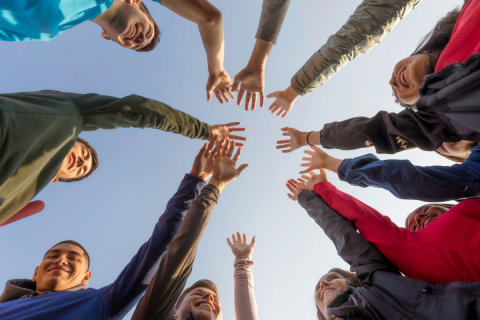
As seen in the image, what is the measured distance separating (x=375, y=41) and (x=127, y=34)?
8.62 ft

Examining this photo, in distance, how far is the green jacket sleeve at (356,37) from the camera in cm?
205

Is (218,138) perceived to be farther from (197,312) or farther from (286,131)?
(197,312)

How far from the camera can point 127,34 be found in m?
2.27

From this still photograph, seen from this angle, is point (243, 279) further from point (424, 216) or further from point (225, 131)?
point (424, 216)

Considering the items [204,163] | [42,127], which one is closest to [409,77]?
[204,163]

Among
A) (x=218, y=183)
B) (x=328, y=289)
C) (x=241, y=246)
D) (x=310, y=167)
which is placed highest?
(x=310, y=167)

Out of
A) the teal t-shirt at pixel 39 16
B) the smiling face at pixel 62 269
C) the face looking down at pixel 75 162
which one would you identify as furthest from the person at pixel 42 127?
the smiling face at pixel 62 269

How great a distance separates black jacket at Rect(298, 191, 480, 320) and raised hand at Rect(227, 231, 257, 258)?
5.92 ft

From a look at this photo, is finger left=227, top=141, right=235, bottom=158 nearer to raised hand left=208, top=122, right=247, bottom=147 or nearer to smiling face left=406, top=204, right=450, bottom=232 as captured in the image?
raised hand left=208, top=122, right=247, bottom=147

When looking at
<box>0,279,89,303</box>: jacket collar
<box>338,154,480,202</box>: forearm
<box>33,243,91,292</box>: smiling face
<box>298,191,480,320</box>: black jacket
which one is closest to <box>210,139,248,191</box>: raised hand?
<box>298,191,480,320</box>: black jacket

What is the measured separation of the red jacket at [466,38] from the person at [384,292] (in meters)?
1.17

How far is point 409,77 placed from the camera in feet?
5.83

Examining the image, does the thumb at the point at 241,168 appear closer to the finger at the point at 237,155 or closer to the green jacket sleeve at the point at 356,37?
the finger at the point at 237,155

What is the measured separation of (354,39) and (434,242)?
A: 200 cm
